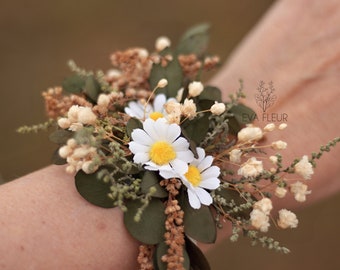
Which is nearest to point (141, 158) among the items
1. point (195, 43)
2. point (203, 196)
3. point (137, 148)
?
point (137, 148)

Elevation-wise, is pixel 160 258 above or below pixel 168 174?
below

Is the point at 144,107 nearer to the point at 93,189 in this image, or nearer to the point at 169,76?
the point at 169,76

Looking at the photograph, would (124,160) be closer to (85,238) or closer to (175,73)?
(85,238)

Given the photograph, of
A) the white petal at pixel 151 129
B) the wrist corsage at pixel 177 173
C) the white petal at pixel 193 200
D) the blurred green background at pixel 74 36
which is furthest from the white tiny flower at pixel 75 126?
the blurred green background at pixel 74 36

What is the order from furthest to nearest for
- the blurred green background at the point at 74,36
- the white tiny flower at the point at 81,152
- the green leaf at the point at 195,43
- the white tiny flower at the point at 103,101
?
the blurred green background at the point at 74,36, the green leaf at the point at 195,43, the white tiny flower at the point at 103,101, the white tiny flower at the point at 81,152

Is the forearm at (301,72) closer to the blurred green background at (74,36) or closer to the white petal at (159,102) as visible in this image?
the white petal at (159,102)
